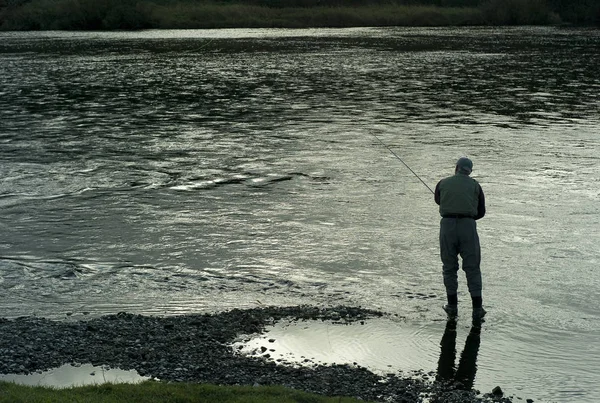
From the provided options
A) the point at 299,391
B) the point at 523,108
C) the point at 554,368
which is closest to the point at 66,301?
the point at 299,391

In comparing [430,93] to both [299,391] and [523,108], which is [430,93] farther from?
[299,391]

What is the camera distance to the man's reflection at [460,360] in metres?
9.54

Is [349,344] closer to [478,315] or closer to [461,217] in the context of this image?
[478,315]

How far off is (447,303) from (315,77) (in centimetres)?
3311

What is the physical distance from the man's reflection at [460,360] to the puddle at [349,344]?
13 cm

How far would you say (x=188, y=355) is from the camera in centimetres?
979

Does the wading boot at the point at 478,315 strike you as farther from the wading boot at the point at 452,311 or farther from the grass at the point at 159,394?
the grass at the point at 159,394

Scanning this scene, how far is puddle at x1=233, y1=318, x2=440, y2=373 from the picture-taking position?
9930 mm

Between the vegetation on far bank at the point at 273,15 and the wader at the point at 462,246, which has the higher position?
the vegetation on far bank at the point at 273,15

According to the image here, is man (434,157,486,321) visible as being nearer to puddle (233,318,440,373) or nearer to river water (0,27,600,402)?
river water (0,27,600,402)

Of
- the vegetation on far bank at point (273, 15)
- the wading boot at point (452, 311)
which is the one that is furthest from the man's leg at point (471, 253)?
the vegetation on far bank at point (273, 15)

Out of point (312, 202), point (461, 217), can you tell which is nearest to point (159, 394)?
point (461, 217)

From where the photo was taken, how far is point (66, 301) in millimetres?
12133

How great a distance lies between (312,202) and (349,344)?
7.94 meters
